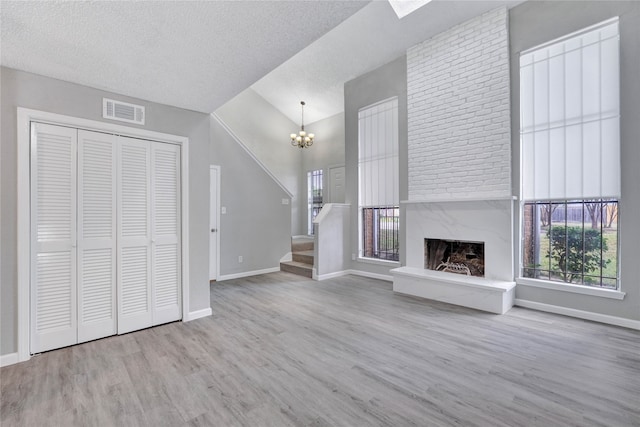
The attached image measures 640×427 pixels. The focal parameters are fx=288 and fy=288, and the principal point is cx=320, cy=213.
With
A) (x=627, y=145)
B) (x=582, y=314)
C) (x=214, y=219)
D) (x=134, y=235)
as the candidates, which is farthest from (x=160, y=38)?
(x=582, y=314)

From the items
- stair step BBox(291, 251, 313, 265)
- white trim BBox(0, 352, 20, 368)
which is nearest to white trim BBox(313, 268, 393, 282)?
stair step BBox(291, 251, 313, 265)

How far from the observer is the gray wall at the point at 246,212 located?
5457 millimetres

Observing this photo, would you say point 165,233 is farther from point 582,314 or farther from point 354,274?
point 582,314

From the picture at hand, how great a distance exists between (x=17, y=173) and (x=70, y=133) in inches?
21.3

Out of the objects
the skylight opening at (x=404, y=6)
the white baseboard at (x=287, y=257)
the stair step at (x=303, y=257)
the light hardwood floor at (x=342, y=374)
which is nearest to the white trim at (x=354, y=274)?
the stair step at (x=303, y=257)

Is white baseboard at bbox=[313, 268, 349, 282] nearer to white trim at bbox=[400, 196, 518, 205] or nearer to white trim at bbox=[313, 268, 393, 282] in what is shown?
white trim at bbox=[313, 268, 393, 282]

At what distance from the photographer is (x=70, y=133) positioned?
2.72 meters

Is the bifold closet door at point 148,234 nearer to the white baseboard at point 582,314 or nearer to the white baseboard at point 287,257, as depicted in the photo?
the white baseboard at point 287,257

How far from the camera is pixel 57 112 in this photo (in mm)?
2635

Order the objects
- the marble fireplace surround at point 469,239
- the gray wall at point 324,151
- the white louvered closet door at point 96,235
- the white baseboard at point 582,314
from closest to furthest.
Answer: the white louvered closet door at point 96,235 → the white baseboard at point 582,314 → the marble fireplace surround at point 469,239 → the gray wall at point 324,151

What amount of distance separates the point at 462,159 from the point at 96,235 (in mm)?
4713

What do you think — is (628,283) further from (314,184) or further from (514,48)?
(314,184)

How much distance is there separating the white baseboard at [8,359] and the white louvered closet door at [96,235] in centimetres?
42

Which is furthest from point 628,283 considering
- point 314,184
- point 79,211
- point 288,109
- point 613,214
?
point 288,109
